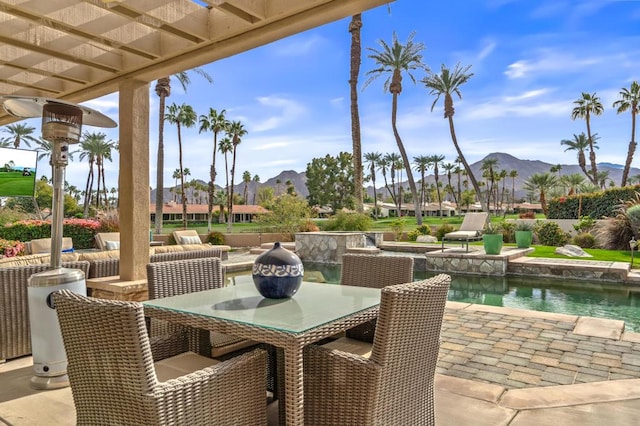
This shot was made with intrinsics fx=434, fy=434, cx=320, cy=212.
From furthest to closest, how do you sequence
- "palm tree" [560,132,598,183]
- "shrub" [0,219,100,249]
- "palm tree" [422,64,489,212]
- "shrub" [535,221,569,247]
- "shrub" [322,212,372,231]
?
"palm tree" [560,132,598,183], "palm tree" [422,64,489,212], "shrub" [322,212,372,231], "shrub" [535,221,569,247], "shrub" [0,219,100,249]

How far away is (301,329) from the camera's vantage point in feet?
5.55

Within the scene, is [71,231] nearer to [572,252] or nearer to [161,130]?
[161,130]

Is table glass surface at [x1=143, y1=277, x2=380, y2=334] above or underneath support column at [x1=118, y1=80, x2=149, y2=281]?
underneath

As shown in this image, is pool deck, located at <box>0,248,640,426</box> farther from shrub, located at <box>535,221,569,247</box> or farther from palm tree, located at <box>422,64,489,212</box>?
palm tree, located at <box>422,64,489,212</box>

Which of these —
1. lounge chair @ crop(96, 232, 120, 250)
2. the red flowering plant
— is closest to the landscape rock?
lounge chair @ crop(96, 232, 120, 250)

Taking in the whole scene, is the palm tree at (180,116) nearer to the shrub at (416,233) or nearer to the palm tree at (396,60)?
the palm tree at (396,60)

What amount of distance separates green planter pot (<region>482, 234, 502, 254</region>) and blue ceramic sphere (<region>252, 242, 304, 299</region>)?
7.44 meters

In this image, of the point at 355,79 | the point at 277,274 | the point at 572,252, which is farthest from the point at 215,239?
the point at 277,274

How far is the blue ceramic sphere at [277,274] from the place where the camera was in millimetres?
2203

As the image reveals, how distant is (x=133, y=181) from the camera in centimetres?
388

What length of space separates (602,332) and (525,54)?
5643 centimetres

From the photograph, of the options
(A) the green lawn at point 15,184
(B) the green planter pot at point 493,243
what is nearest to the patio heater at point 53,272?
(B) the green planter pot at point 493,243

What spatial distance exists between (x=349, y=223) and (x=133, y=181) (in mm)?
10996

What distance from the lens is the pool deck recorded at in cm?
228
